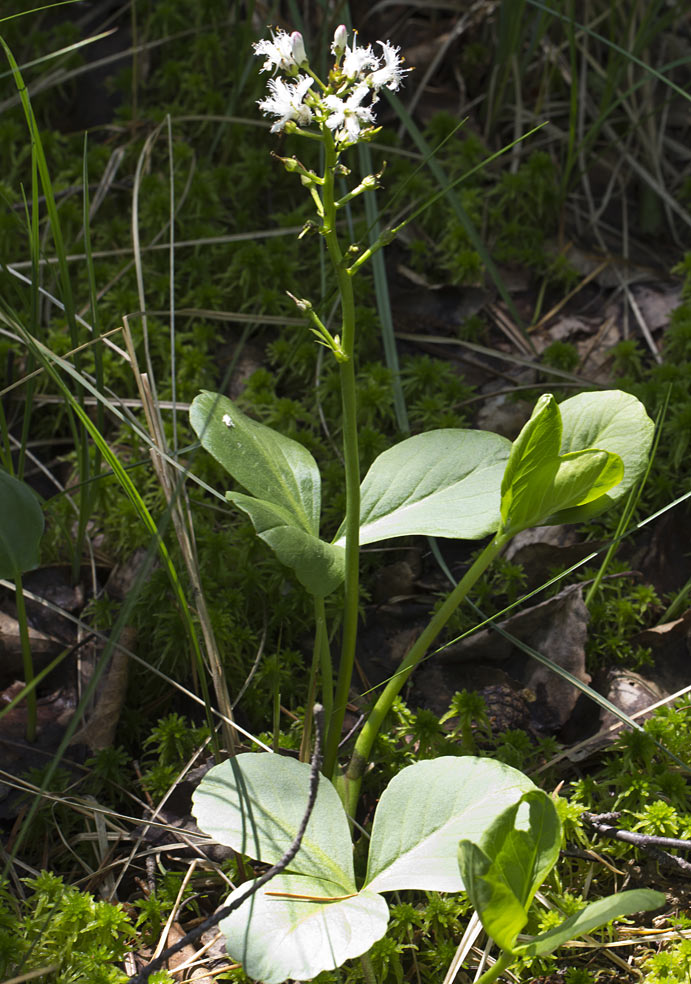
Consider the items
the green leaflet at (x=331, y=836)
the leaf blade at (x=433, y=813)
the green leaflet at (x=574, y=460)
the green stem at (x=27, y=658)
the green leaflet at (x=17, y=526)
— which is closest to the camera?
the green leaflet at (x=331, y=836)

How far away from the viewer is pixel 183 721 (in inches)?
86.8

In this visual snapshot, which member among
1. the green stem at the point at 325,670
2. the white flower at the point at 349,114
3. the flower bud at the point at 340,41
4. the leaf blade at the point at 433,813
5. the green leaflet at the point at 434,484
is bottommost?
the leaf blade at the point at 433,813

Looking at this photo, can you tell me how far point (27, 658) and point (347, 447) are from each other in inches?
36.7

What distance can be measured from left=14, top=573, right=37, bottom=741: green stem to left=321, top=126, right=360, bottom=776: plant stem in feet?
2.33

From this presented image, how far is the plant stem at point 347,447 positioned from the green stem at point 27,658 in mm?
710

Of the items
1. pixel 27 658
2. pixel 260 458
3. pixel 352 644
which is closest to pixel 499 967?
pixel 352 644

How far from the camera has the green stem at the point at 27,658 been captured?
6.59ft

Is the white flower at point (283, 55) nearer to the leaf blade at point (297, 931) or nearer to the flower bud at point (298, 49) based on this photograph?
the flower bud at point (298, 49)

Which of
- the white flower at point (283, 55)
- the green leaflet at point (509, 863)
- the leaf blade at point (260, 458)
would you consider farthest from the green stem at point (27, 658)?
the white flower at point (283, 55)

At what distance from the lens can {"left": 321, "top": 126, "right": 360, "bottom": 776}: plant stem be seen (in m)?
1.64

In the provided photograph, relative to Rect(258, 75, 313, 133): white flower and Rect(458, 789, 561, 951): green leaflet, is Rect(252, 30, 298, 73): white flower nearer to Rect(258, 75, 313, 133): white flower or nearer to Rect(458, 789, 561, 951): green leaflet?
Rect(258, 75, 313, 133): white flower

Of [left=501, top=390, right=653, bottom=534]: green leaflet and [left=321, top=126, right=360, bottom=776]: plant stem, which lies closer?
[left=321, top=126, right=360, bottom=776]: plant stem

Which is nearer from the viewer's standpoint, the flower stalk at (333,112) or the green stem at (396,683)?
the flower stalk at (333,112)

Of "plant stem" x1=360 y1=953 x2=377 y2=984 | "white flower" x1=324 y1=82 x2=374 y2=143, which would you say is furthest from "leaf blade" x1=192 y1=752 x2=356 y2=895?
"white flower" x1=324 y1=82 x2=374 y2=143
